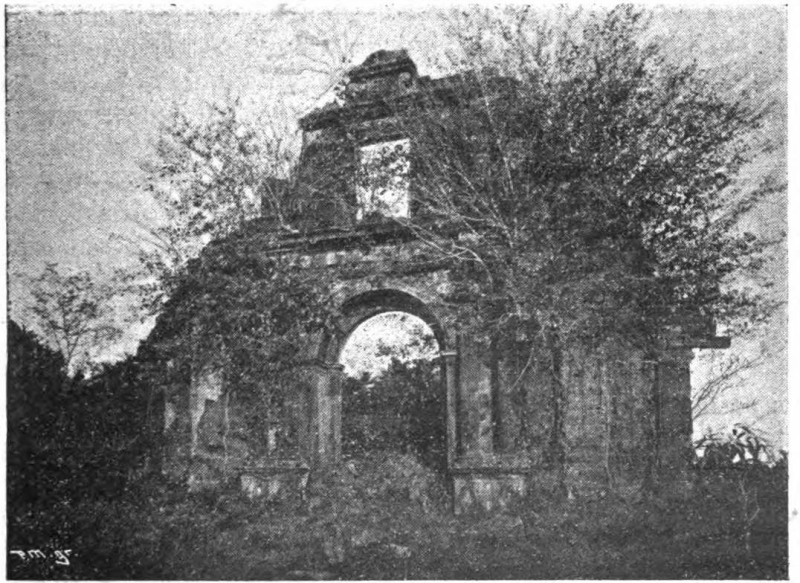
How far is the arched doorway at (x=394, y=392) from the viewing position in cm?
752

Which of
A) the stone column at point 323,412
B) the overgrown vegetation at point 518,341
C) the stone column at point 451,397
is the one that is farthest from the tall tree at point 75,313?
the stone column at point 451,397

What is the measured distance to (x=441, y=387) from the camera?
7715 mm

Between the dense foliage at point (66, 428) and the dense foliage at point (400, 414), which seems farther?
the dense foliage at point (400, 414)

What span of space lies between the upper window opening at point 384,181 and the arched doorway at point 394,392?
100 centimetres

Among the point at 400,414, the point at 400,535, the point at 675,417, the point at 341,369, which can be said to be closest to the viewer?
the point at 400,535

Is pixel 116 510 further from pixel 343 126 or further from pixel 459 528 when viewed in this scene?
pixel 343 126

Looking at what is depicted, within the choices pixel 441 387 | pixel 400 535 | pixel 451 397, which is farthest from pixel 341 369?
pixel 400 535

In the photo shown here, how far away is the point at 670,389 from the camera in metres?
7.16

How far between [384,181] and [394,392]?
6.21ft

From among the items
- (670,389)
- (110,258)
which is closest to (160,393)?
(110,258)

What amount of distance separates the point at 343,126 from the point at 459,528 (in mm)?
3657

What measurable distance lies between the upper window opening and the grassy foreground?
2.37 m
